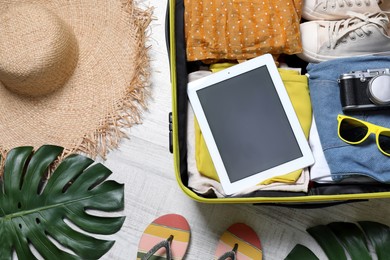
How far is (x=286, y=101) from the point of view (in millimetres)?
733

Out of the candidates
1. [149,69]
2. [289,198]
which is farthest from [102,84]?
[289,198]

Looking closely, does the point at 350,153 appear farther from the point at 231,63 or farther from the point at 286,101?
the point at 231,63

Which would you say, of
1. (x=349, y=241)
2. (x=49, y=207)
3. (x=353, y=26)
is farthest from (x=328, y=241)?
(x=49, y=207)

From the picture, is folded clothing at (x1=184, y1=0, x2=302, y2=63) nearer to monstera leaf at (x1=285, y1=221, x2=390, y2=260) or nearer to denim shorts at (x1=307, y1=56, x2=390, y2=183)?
denim shorts at (x1=307, y1=56, x2=390, y2=183)

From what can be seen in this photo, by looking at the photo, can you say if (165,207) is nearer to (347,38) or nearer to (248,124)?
(248,124)

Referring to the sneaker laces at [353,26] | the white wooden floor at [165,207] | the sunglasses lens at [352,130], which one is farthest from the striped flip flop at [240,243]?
the sneaker laces at [353,26]

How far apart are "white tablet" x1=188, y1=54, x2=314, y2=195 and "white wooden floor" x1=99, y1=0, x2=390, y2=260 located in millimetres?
160

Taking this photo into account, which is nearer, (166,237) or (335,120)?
(335,120)

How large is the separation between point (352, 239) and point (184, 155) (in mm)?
348

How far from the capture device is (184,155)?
2.50 ft

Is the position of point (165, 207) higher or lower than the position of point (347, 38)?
lower

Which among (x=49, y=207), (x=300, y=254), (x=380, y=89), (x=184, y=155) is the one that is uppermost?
(x=380, y=89)

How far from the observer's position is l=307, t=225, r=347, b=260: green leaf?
820 mm

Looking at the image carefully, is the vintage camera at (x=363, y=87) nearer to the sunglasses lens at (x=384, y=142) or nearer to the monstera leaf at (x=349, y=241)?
the sunglasses lens at (x=384, y=142)
